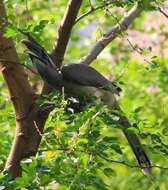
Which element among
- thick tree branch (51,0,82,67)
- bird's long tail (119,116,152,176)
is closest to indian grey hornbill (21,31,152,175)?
bird's long tail (119,116,152,176)

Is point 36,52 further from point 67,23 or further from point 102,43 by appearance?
point 102,43

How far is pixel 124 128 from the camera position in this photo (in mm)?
3170

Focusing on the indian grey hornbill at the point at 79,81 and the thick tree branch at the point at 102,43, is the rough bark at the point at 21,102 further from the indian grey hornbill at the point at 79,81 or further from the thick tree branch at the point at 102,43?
the thick tree branch at the point at 102,43

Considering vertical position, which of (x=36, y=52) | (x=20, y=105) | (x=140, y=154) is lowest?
(x=140, y=154)

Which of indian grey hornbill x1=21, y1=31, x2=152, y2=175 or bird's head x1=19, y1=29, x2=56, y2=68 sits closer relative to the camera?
bird's head x1=19, y1=29, x2=56, y2=68

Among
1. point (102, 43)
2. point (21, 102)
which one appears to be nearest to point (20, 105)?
point (21, 102)

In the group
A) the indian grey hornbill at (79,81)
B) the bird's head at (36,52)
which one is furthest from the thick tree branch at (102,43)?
the bird's head at (36,52)

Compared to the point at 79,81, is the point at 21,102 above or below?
below

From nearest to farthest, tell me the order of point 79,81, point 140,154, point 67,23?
point 67,23, point 79,81, point 140,154

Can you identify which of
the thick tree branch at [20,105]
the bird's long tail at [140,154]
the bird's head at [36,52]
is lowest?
the bird's long tail at [140,154]

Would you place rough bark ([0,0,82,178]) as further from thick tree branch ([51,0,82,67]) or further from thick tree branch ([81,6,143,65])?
thick tree branch ([81,6,143,65])

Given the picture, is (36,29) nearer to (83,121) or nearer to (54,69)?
(54,69)

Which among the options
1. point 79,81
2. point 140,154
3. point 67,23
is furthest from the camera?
point 140,154

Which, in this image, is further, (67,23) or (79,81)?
(79,81)
